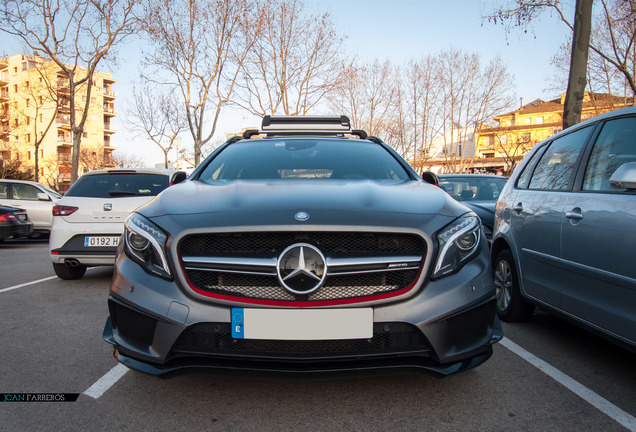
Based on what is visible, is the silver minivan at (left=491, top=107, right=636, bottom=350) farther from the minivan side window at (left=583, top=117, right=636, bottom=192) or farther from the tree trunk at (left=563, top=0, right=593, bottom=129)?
the tree trunk at (left=563, top=0, right=593, bottom=129)

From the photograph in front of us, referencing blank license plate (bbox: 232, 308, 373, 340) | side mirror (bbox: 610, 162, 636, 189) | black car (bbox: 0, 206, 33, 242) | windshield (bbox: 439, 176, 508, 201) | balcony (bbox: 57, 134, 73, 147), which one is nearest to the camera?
blank license plate (bbox: 232, 308, 373, 340)

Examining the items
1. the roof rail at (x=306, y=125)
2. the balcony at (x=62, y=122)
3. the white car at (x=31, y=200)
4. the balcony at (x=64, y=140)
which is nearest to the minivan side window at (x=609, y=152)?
the roof rail at (x=306, y=125)

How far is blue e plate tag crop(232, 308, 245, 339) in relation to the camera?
2.13 meters

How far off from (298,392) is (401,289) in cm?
87

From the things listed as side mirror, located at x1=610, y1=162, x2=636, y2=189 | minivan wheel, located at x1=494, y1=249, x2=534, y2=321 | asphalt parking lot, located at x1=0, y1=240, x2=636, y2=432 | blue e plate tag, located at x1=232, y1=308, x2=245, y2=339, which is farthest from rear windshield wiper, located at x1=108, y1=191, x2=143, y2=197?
side mirror, located at x1=610, y1=162, x2=636, y2=189

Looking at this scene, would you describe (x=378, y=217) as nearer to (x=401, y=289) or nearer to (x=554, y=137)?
(x=401, y=289)

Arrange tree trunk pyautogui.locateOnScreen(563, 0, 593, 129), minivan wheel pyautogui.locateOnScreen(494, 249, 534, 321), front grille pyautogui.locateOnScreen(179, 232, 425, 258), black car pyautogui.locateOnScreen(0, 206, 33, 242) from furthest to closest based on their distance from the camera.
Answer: black car pyautogui.locateOnScreen(0, 206, 33, 242) → tree trunk pyautogui.locateOnScreen(563, 0, 593, 129) → minivan wheel pyautogui.locateOnScreen(494, 249, 534, 321) → front grille pyautogui.locateOnScreen(179, 232, 425, 258)

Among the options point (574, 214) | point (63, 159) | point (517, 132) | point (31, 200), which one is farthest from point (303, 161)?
point (63, 159)

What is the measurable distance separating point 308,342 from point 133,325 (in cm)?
83

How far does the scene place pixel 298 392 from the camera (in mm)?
2635

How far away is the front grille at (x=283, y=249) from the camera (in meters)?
→ 2.19

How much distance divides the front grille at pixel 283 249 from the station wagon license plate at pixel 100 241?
4016 millimetres

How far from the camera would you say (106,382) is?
9.23 feet

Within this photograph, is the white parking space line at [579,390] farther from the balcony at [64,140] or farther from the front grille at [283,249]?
the balcony at [64,140]
